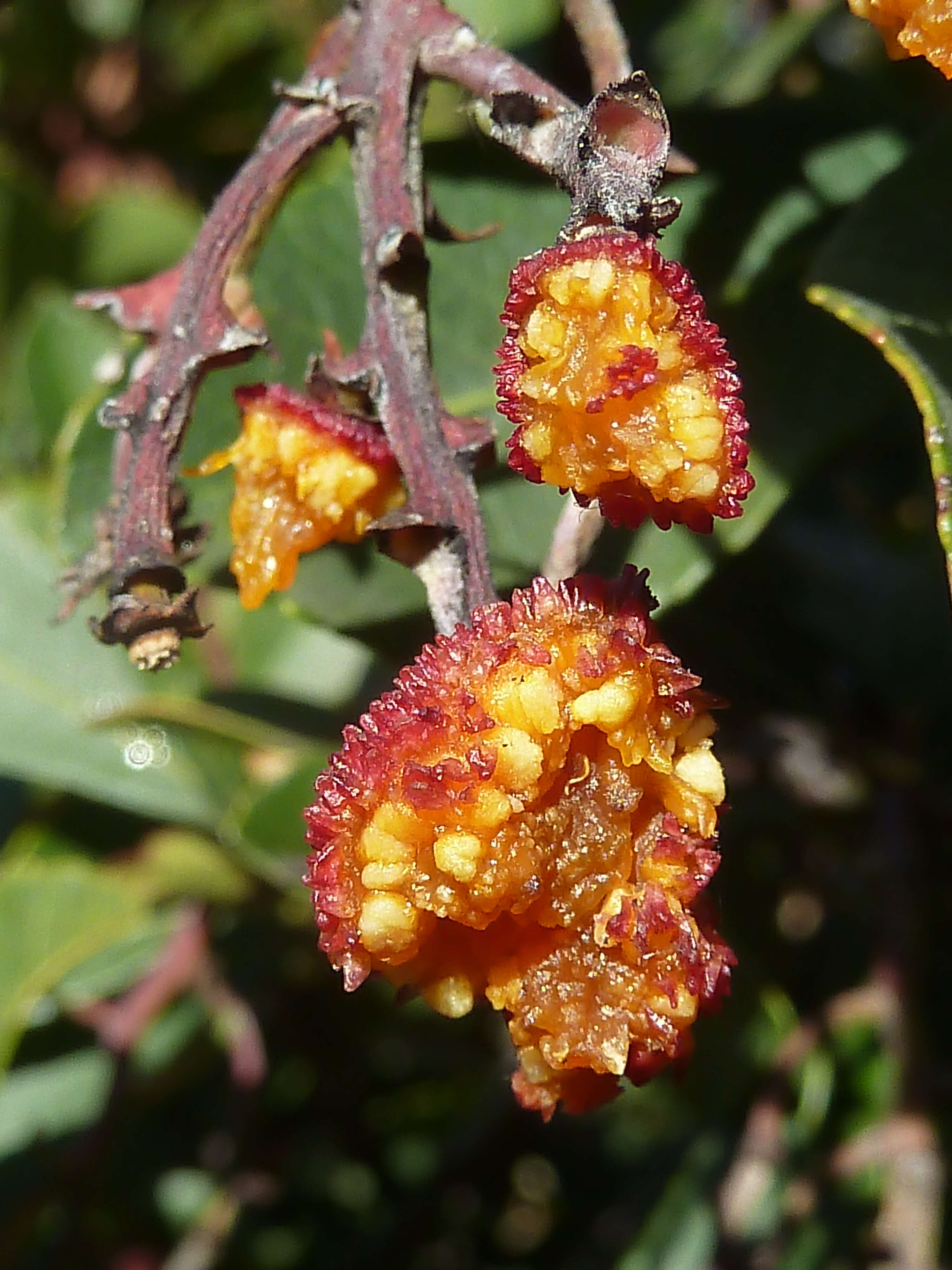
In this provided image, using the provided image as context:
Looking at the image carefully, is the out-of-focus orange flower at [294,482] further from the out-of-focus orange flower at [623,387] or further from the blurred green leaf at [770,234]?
the blurred green leaf at [770,234]

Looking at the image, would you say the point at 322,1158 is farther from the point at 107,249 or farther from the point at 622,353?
the point at 622,353

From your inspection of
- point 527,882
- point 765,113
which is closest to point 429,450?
point 527,882

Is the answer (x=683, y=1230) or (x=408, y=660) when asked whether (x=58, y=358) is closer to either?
(x=408, y=660)

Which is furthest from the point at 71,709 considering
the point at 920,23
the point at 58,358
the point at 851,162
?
the point at 920,23

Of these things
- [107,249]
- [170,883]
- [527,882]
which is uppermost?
[527,882]

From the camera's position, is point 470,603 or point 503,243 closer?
point 470,603
